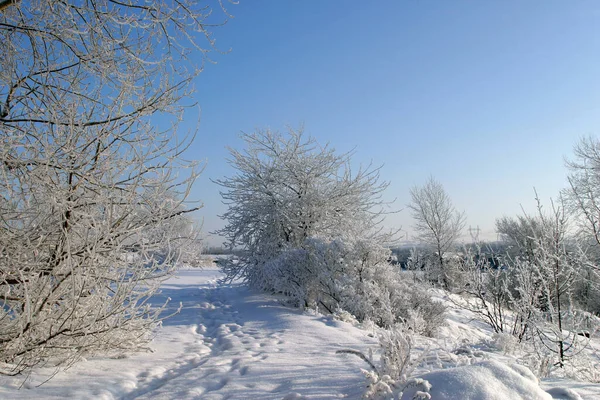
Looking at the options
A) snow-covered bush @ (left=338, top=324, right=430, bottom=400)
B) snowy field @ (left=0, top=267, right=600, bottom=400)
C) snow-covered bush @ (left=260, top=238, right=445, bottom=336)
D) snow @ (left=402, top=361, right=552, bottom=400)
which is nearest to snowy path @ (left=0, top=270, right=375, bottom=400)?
snowy field @ (left=0, top=267, right=600, bottom=400)

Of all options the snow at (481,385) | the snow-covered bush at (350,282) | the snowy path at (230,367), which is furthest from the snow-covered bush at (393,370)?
the snow-covered bush at (350,282)

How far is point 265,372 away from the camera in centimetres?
392

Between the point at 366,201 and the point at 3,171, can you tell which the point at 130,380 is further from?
the point at 366,201

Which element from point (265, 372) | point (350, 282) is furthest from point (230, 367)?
point (350, 282)

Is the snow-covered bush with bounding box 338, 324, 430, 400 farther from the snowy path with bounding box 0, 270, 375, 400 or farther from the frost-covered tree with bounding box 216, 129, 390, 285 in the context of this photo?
the frost-covered tree with bounding box 216, 129, 390, 285

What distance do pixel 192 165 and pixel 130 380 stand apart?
85.7 inches

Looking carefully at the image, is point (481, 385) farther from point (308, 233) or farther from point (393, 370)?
point (308, 233)

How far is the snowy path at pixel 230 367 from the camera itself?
3334mm

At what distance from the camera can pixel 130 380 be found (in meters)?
3.72

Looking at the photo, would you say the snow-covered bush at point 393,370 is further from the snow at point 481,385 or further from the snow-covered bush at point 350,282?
the snow-covered bush at point 350,282

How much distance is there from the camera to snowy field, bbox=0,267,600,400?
2.82 m

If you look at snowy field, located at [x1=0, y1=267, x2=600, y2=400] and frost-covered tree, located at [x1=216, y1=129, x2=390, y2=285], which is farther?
frost-covered tree, located at [x1=216, y1=129, x2=390, y2=285]

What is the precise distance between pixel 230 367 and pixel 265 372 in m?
0.52

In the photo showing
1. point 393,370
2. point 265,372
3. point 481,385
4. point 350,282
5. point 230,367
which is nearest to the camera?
point 481,385
